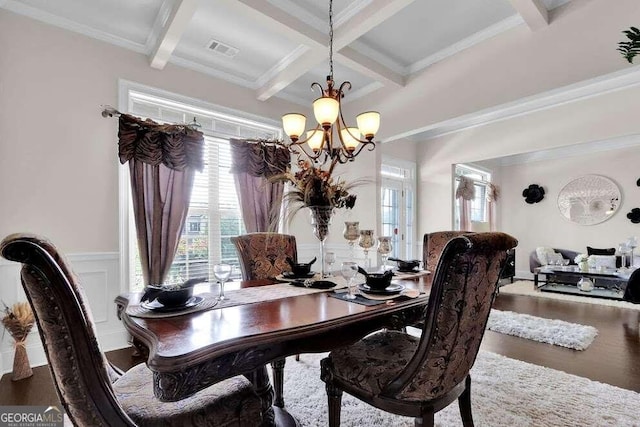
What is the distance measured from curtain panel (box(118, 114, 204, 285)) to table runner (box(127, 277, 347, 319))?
1.63m

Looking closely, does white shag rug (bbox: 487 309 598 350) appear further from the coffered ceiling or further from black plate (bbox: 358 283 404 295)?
the coffered ceiling

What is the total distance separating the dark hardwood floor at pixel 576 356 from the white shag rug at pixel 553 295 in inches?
19.7

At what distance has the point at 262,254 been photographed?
2539 mm

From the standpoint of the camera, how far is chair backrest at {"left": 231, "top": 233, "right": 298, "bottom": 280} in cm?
245

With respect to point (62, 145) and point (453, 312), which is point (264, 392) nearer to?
point (453, 312)

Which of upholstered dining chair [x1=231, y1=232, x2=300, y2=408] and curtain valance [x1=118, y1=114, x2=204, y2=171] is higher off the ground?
curtain valance [x1=118, y1=114, x2=204, y2=171]

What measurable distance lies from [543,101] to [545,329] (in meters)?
3.03

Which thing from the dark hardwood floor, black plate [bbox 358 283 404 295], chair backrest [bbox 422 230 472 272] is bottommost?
the dark hardwood floor

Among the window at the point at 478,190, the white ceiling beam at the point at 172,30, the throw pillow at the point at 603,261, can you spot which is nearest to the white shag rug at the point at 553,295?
the throw pillow at the point at 603,261

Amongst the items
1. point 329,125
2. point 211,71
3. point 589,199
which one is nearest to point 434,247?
point 329,125

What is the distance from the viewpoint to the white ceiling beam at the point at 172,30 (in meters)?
2.28

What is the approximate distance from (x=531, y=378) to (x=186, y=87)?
4082mm

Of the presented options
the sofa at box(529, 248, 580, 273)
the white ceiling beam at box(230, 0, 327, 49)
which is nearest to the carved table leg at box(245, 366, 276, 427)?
the white ceiling beam at box(230, 0, 327, 49)

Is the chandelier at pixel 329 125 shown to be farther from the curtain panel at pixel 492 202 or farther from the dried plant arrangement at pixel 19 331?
the curtain panel at pixel 492 202
